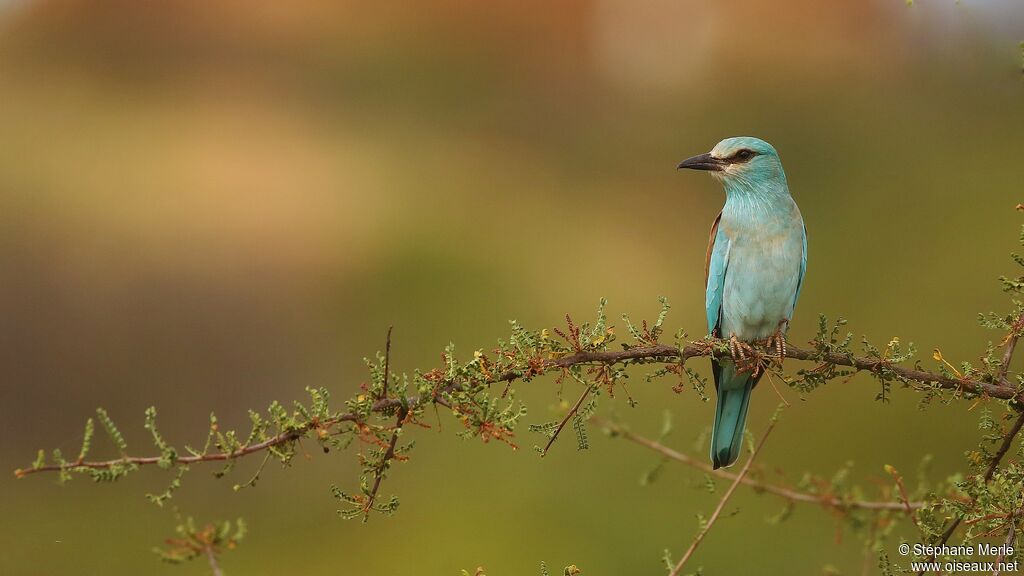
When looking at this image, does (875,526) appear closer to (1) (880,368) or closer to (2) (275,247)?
(1) (880,368)

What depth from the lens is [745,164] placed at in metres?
4.09

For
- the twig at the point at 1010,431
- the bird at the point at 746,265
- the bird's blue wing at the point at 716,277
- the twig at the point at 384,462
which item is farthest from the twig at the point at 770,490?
the twig at the point at 384,462

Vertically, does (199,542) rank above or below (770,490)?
above

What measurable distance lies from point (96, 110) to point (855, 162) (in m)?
8.67

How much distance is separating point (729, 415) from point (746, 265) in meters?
0.60

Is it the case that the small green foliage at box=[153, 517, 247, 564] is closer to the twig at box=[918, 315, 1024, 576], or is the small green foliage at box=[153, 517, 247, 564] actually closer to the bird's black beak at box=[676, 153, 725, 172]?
the twig at box=[918, 315, 1024, 576]

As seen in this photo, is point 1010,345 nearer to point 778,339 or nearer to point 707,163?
point 778,339

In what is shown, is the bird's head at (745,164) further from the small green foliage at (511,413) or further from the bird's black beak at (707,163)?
the small green foliage at (511,413)

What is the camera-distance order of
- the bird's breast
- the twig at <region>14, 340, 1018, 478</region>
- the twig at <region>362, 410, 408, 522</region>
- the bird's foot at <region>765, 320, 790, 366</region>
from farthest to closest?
1. the bird's breast
2. the bird's foot at <region>765, 320, 790, 366</region>
3. the twig at <region>362, 410, 408, 522</region>
4. the twig at <region>14, 340, 1018, 478</region>

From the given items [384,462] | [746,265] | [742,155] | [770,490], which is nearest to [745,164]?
[742,155]

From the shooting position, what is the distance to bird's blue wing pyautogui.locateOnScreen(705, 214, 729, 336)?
→ 4.05 meters

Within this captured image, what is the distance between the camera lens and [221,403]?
7.65 m

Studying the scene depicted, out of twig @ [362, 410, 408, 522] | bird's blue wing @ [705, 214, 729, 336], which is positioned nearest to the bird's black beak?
bird's blue wing @ [705, 214, 729, 336]

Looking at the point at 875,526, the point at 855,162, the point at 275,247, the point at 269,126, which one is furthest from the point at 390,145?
the point at 875,526
